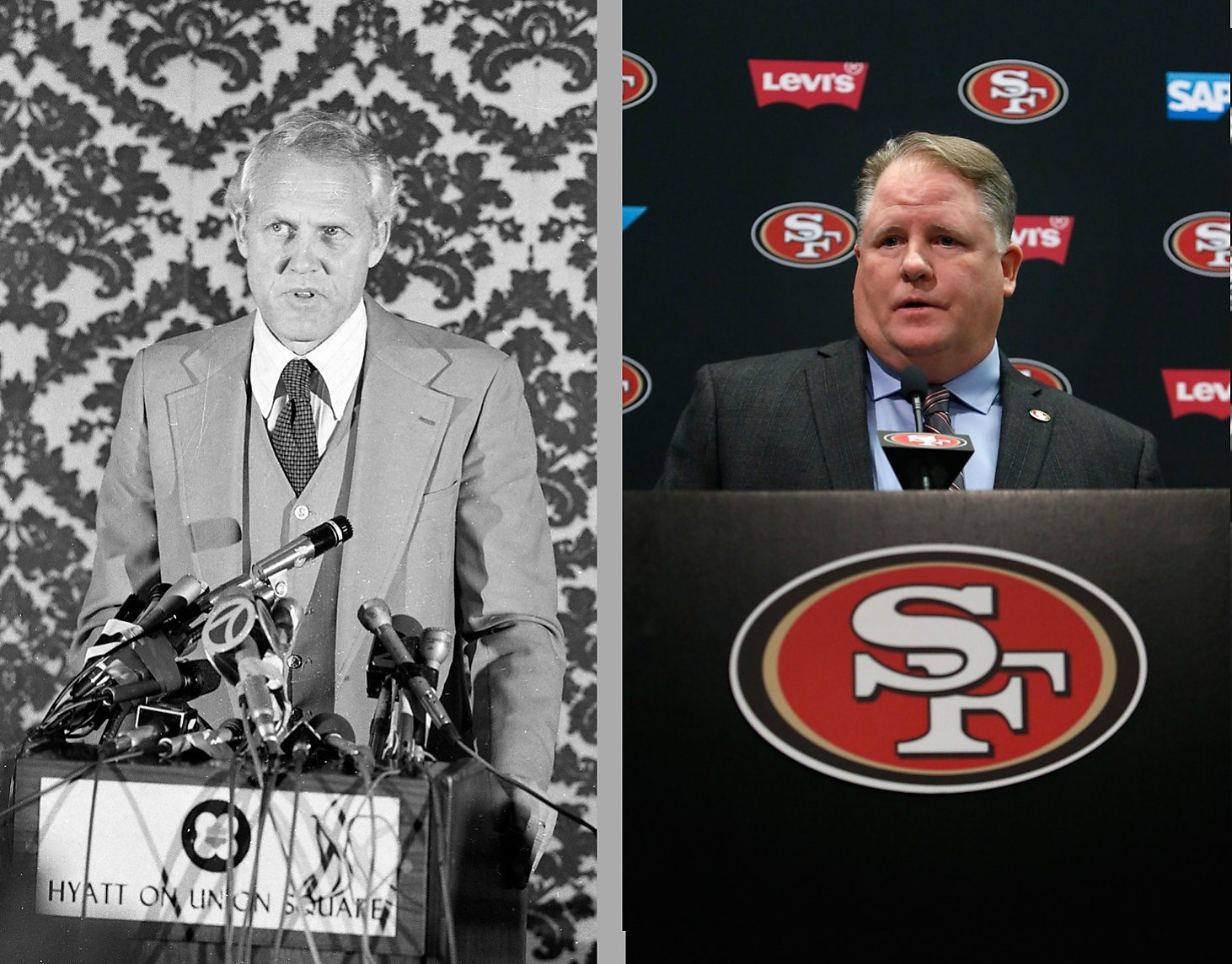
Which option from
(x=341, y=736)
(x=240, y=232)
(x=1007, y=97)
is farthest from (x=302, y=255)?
(x=1007, y=97)

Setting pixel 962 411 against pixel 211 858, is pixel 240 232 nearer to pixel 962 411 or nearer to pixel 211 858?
pixel 211 858

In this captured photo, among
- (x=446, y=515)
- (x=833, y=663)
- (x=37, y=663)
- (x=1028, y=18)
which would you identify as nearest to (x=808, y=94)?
(x=1028, y=18)

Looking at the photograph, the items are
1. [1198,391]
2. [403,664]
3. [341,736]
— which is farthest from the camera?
[1198,391]

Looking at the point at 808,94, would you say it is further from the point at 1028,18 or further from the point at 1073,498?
the point at 1073,498

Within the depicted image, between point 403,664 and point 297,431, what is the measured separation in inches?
24.0

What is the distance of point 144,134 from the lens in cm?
281

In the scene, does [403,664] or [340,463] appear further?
[340,463]

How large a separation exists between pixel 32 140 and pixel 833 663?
88.2 inches

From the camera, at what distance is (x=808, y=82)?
2.69m

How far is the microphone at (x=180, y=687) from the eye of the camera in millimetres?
2348

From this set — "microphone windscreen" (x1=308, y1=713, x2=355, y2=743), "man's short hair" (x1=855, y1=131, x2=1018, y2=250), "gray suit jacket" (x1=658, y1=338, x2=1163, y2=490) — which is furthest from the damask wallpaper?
"man's short hair" (x1=855, y1=131, x2=1018, y2=250)

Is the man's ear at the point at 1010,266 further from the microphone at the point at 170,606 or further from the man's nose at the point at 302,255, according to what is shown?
the microphone at the point at 170,606

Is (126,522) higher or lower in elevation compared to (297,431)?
lower

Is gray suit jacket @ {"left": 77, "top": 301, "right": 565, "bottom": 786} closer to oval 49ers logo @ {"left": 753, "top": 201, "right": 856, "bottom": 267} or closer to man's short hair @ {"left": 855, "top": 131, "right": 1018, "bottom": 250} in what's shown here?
oval 49ers logo @ {"left": 753, "top": 201, "right": 856, "bottom": 267}
